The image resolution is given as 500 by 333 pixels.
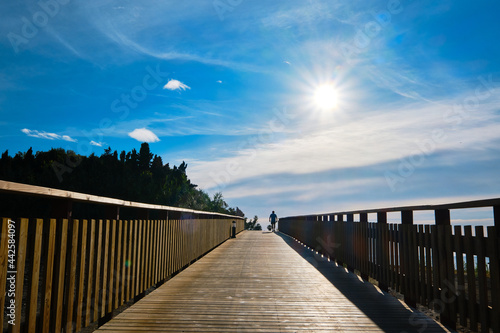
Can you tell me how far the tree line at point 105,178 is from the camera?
4975cm

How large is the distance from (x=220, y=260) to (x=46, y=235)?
734 centimetres

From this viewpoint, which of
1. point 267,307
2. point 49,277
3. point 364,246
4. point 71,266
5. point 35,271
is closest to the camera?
point 35,271

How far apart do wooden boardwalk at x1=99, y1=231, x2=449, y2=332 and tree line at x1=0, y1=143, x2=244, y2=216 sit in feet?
115

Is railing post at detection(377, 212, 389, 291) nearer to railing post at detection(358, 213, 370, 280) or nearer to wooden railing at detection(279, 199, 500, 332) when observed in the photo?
wooden railing at detection(279, 199, 500, 332)

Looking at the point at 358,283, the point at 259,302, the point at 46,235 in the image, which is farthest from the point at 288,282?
the point at 46,235

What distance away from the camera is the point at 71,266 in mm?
3205

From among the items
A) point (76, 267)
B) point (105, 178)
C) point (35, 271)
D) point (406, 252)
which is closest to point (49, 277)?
point (35, 271)

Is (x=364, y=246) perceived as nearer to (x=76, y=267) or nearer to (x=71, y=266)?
(x=76, y=267)

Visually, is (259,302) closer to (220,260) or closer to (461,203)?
(461,203)

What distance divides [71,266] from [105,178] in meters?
50.7

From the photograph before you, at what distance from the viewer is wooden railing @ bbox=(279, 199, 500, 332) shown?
132 inches

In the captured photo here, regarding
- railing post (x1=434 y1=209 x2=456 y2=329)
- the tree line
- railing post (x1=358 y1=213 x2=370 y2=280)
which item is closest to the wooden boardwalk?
railing post (x1=434 y1=209 x2=456 y2=329)

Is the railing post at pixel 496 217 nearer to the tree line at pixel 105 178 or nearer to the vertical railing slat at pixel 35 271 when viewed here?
the vertical railing slat at pixel 35 271

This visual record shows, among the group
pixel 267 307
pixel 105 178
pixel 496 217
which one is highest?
pixel 105 178
